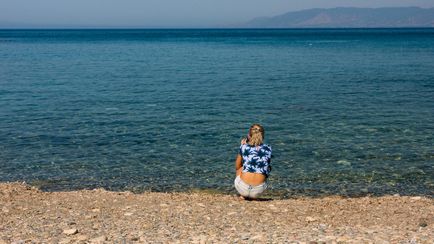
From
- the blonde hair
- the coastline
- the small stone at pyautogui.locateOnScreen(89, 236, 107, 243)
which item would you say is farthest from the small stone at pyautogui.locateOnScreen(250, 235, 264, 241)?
the blonde hair

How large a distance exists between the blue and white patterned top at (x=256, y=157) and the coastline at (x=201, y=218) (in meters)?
0.89

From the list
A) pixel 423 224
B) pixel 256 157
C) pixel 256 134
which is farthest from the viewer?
pixel 256 157

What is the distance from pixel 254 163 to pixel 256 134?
0.71m

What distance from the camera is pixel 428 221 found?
37.6ft

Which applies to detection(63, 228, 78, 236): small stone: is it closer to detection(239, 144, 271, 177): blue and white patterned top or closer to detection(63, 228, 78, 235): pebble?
detection(63, 228, 78, 235): pebble

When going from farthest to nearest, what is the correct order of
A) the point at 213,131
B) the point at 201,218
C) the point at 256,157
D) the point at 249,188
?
the point at 213,131
the point at 249,188
the point at 256,157
the point at 201,218

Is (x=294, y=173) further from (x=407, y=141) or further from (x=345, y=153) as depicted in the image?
(x=407, y=141)

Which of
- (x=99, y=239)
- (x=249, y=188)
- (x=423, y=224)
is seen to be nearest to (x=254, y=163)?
(x=249, y=188)

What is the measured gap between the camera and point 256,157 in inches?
484

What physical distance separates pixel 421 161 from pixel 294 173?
15.2ft

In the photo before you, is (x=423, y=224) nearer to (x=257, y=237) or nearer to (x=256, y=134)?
(x=257, y=237)

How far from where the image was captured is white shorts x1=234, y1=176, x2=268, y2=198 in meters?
12.5

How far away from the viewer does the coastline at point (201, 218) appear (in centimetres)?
966

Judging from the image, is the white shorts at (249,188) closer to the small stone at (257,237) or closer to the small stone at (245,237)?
the small stone at (245,237)
